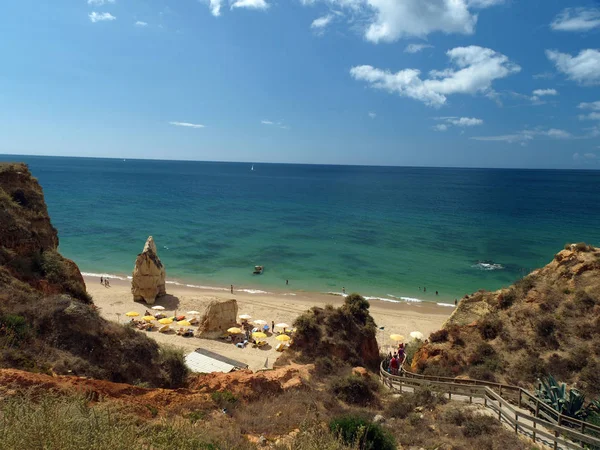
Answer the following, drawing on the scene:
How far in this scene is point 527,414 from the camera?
994 centimetres

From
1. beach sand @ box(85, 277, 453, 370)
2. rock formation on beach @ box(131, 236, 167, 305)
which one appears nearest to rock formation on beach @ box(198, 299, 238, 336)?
beach sand @ box(85, 277, 453, 370)

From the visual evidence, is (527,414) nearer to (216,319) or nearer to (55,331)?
(55,331)

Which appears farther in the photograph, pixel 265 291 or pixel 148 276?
pixel 265 291

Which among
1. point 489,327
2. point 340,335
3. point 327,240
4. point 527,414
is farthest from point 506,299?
point 327,240

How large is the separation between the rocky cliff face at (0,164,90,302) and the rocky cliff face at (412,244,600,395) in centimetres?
1468

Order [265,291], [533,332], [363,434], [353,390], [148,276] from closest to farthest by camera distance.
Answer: [363,434] → [353,390] → [533,332] → [148,276] → [265,291]

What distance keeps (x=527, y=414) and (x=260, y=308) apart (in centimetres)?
2224

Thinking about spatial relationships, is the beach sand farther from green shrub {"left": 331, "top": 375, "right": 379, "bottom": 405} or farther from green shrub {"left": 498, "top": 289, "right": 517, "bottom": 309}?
green shrub {"left": 331, "top": 375, "right": 379, "bottom": 405}

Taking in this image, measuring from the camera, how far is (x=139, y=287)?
29.4m

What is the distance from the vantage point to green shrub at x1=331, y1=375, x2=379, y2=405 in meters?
10.8

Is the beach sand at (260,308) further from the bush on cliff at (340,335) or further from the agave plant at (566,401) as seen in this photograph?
the agave plant at (566,401)

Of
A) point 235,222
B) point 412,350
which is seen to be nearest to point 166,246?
point 235,222

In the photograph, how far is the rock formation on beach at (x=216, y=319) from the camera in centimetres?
2402

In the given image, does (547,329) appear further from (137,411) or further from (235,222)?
(235,222)
